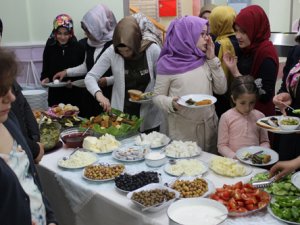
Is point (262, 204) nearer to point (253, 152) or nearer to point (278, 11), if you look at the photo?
point (253, 152)

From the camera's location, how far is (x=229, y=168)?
69.6 inches

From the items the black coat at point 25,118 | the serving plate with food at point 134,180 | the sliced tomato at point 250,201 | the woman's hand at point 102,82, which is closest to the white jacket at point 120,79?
the woman's hand at point 102,82

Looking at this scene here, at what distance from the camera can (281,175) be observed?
153cm

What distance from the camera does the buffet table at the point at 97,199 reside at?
4.80 ft

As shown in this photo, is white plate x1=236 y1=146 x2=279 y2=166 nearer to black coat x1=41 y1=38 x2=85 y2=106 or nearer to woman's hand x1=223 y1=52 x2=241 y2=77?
woman's hand x1=223 y1=52 x2=241 y2=77

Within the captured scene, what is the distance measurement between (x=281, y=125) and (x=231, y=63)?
2.41 ft

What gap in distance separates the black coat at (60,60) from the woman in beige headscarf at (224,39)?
1.45 meters

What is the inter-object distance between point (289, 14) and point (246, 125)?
3876 mm

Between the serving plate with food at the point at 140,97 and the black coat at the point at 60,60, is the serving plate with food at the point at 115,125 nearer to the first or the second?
the serving plate with food at the point at 140,97

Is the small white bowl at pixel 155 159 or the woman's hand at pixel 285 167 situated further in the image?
the small white bowl at pixel 155 159

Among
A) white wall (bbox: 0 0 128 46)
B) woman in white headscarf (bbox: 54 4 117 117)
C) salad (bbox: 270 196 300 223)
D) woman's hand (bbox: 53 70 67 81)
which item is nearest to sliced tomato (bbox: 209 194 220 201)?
salad (bbox: 270 196 300 223)

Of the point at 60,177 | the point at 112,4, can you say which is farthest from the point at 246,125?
the point at 112,4

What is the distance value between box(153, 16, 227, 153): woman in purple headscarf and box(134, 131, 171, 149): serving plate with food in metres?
0.19

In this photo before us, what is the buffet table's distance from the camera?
1464 millimetres
